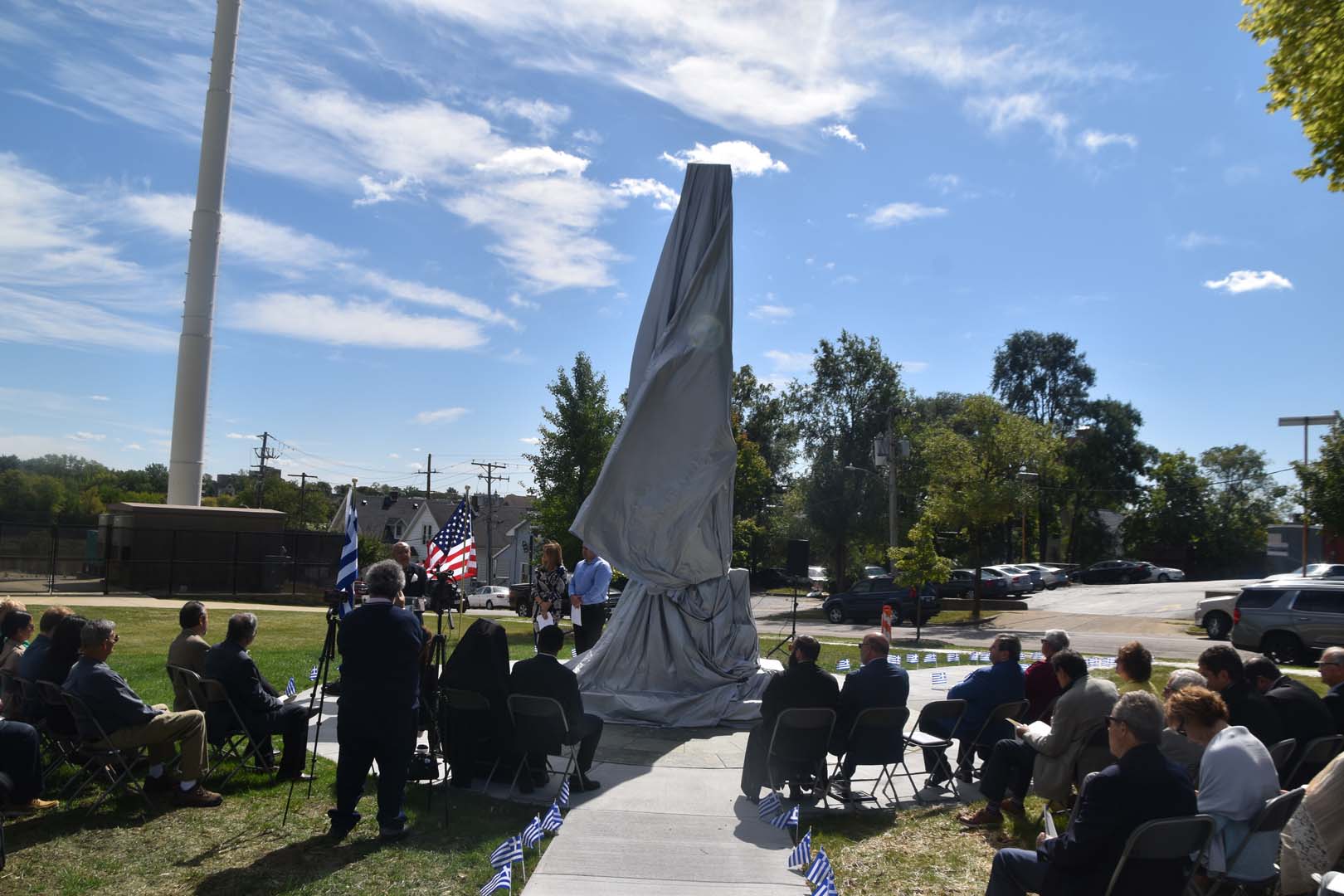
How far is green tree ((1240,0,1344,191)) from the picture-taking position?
10773 mm

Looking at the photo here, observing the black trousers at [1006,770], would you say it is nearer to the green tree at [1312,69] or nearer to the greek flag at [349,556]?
the greek flag at [349,556]

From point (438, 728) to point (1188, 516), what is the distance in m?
56.9

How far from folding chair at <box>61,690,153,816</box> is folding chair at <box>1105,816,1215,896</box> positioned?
5.78 metres

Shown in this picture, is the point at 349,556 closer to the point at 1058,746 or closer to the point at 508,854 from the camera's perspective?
the point at 508,854

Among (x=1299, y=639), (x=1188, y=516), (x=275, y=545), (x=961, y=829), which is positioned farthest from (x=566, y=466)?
(x=1188, y=516)

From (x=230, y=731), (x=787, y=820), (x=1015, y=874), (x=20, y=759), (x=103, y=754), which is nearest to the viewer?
(x=1015, y=874)

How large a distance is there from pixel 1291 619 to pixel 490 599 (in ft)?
111

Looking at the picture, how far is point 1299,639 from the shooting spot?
61.7ft

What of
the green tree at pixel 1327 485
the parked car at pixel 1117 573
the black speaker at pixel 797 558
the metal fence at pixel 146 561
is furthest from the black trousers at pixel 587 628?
the parked car at pixel 1117 573

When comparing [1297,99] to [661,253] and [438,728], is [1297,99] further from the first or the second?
[438,728]

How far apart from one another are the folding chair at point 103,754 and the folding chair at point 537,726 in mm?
2423

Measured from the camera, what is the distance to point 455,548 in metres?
9.23

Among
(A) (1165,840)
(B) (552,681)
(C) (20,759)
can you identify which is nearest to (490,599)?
(B) (552,681)

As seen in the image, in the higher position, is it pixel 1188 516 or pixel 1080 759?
pixel 1188 516
